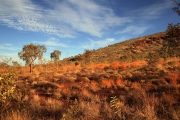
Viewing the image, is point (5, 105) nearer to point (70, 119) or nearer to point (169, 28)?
point (70, 119)

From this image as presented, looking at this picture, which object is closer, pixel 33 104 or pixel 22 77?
pixel 33 104

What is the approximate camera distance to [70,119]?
5.08 metres

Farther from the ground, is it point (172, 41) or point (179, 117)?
point (172, 41)

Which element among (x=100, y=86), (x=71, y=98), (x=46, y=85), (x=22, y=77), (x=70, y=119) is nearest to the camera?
(x=70, y=119)

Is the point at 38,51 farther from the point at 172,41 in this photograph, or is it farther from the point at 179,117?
the point at 179,117

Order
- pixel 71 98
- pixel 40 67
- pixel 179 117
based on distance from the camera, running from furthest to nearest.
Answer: pixel 40 67 < pixel 71 98 < pixel 179 117

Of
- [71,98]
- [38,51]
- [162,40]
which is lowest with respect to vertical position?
[71,98]

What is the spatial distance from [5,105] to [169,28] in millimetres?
8072

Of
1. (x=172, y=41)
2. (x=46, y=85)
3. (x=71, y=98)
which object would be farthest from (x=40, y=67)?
(x=172, y=41)

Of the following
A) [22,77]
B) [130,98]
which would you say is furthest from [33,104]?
[22,77]

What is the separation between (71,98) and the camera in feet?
35.0

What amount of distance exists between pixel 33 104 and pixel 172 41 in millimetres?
7610

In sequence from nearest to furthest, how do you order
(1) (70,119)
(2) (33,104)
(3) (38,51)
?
(1) (70,119) < (2) (33,104) < (3) (38,51)

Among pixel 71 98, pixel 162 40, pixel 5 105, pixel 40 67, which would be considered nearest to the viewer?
pixel 5 105
